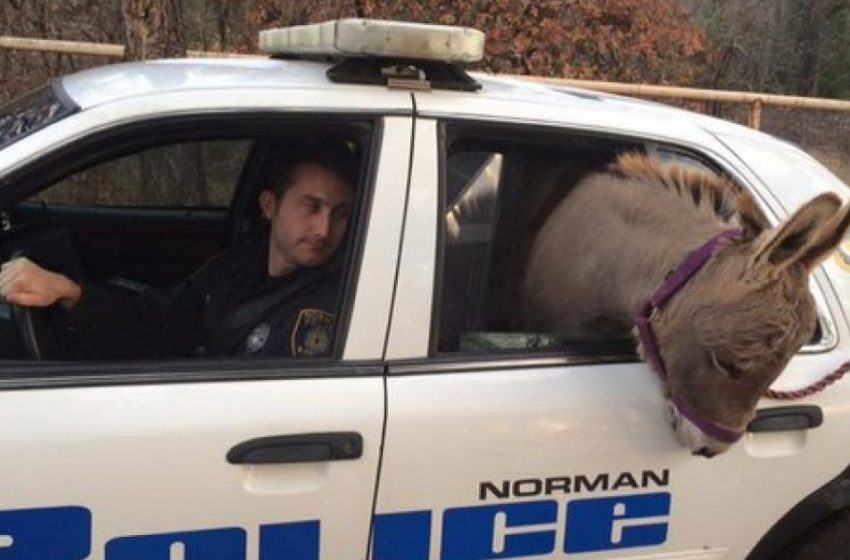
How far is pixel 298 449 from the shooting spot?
86.0 inches

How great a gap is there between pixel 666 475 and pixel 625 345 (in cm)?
33

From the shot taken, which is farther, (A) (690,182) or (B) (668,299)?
(A) (690,182)

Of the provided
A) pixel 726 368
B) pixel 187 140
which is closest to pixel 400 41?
pixel 187 140

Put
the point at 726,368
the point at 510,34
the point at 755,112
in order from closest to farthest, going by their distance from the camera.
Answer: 1. the point at 726,368
2. the point at 755,112
3. the point at 510,34

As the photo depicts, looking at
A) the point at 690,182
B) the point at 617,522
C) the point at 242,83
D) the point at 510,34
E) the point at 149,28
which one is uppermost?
the point at 242,83

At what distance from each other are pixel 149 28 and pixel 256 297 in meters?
2.81

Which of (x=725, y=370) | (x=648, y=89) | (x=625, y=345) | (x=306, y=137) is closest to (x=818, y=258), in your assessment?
(x=725, y=370)

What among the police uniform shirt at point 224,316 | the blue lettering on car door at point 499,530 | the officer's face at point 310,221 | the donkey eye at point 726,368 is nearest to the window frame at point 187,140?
the police uniform shirt at point 224,316

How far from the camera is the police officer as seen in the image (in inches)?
97.4

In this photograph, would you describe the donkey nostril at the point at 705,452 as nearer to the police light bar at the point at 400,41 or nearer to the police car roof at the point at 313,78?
the police car roof at the point at 313,78

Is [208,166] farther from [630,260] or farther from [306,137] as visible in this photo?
[630,260]

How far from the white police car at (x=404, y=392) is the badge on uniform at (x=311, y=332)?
141 millimetres

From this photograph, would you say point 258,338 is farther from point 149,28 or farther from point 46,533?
point 149,28

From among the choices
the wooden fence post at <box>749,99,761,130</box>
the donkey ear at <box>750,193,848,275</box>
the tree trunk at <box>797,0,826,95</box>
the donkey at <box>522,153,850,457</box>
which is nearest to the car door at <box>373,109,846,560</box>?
the donkey at <box>522,153,850,457</box>
